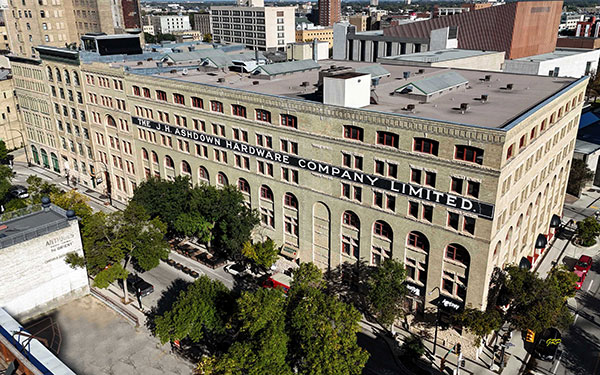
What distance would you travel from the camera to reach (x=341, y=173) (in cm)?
5406

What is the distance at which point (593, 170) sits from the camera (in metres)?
91.0

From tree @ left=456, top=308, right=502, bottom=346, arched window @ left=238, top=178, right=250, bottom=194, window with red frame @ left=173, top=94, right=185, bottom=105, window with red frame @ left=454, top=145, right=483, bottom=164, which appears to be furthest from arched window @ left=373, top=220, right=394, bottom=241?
window with red frame @ left=173, top=94, right=185, bottom=105

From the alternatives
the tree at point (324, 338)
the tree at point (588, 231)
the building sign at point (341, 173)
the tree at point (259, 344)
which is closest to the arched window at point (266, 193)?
the building sign at point (341, 173)

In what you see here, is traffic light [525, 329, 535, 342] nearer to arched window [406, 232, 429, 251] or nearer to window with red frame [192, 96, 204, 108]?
arched window [406, 232, 429, 251]

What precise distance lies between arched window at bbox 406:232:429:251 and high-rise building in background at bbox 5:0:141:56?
11386 centimetres

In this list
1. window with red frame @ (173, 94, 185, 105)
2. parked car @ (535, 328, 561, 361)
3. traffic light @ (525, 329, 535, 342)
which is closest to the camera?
parked car @ (535, 328, 561, 361)

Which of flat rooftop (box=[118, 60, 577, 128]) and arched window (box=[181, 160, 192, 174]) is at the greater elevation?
flat rooftop (box=[118, 60, 577, 128])

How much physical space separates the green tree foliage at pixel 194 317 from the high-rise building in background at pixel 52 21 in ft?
354

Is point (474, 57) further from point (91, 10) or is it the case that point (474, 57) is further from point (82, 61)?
point (91, 10)

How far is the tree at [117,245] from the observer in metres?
52.6

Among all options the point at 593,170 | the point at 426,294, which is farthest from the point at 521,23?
the point at 426,294

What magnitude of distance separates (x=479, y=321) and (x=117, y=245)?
40.3 m

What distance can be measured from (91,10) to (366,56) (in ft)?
251

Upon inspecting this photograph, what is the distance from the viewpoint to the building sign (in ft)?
148
